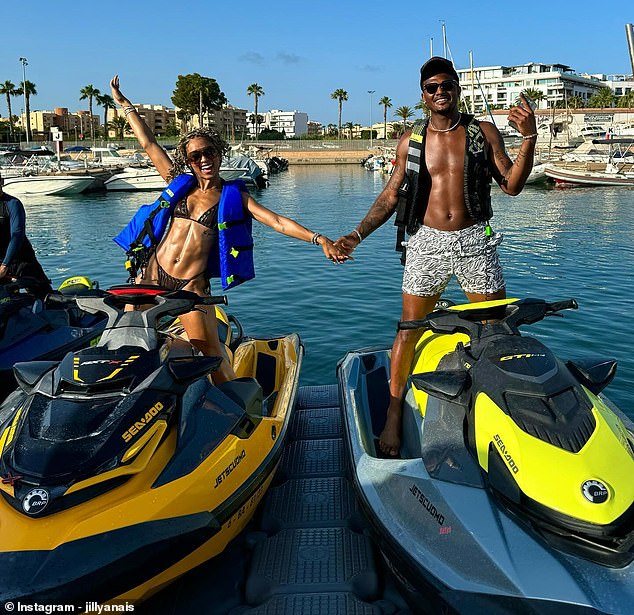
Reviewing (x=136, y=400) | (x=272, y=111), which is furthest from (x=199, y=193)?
(x=272, y=111)

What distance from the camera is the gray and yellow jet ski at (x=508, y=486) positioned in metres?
2.18

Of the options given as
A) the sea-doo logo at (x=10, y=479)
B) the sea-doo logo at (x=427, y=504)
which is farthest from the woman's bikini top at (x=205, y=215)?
the sea-doo logo at (x=427, y=504)

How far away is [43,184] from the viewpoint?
110 ft

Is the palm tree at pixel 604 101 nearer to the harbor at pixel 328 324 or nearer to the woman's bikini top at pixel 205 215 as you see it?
the harbor at pixel 328 324

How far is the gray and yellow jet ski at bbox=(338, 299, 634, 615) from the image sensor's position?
2182 mm

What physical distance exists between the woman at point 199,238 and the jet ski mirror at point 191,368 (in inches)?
32.6

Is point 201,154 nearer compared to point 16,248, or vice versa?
point 201,154

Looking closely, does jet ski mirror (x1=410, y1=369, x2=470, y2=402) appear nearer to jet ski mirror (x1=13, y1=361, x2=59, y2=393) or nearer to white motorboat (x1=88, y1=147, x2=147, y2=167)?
jet ski mirror (x1=13, y1=361, x2=59, y2=393)

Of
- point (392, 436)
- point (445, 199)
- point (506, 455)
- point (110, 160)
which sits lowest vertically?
point (392, 436)

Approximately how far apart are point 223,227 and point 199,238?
0.66ft

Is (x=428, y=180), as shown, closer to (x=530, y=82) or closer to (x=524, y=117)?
(x=524, y=117)

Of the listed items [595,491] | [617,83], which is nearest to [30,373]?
[595,491]

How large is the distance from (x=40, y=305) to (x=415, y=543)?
4092 mm

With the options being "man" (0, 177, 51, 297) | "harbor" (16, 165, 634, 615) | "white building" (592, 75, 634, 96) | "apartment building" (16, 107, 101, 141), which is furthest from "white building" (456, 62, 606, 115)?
"man" (0, 177, 51, 297)
